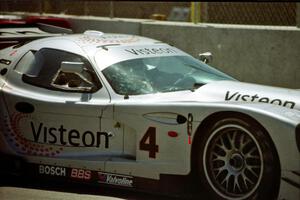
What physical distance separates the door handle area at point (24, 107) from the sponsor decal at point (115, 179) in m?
1.03

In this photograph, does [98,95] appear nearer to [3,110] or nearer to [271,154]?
[3,110]

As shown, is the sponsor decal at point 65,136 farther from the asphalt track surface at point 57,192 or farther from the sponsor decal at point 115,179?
the asphalt track surface at point 57,192

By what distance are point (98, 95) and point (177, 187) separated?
1178mm

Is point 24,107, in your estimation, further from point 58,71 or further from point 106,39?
point 106,39

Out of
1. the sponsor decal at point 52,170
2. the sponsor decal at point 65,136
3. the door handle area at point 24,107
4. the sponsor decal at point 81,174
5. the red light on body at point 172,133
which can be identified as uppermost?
the red light on body at point 172,133

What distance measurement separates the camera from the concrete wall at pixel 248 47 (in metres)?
9.97

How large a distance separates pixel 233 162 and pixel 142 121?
2.76 feet

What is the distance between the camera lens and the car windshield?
593 centimetres

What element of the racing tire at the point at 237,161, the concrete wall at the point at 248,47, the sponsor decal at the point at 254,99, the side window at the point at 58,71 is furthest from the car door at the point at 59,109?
the concrete wall at the point at 248,47

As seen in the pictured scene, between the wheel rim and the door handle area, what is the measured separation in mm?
1940

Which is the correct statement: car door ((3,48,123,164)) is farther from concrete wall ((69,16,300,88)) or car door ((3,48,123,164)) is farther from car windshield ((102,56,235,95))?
concrete wall ((69,16,300,88))

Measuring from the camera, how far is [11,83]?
6602mm

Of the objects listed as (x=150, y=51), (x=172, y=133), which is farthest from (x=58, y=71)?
(x=172, y=133)

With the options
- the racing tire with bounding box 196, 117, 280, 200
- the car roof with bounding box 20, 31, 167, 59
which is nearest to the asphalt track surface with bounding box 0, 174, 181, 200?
the racing tire with bounding box 196, 117, 280, 200
